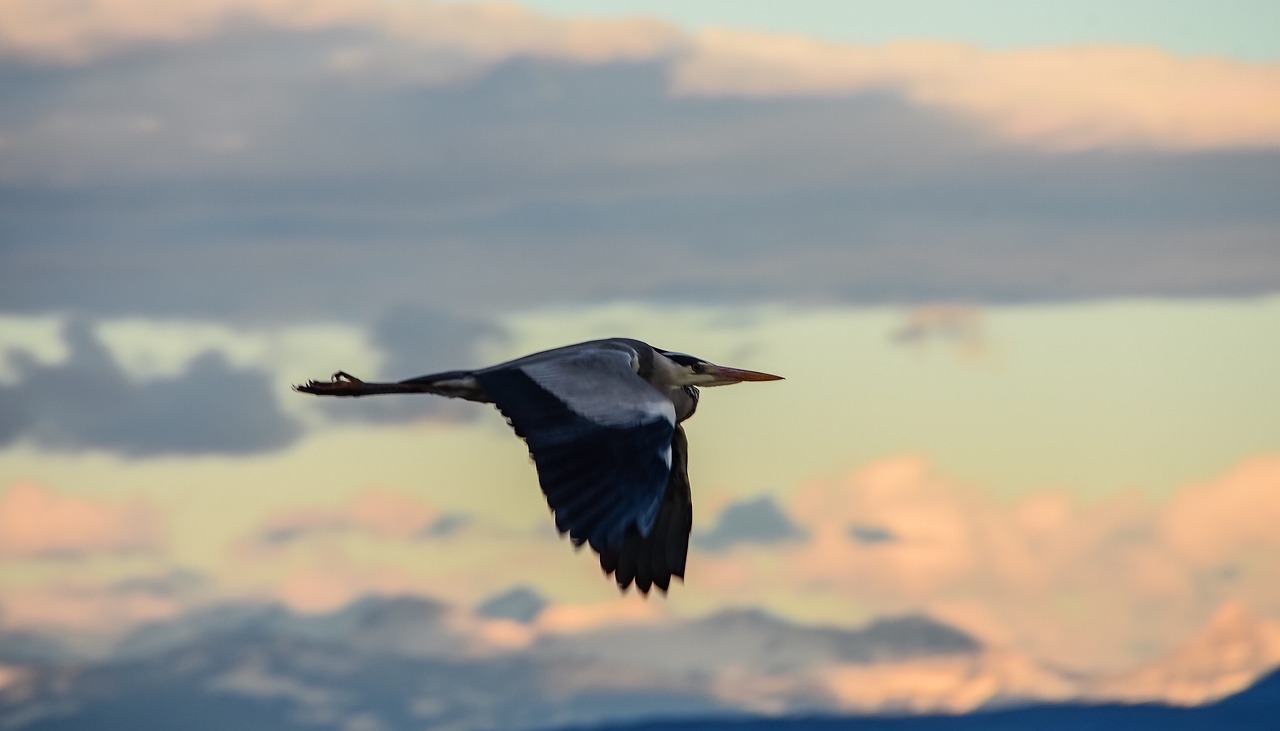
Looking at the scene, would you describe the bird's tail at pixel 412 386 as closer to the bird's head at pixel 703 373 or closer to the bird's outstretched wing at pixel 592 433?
the bird's outstretched wing at pixel 592 433

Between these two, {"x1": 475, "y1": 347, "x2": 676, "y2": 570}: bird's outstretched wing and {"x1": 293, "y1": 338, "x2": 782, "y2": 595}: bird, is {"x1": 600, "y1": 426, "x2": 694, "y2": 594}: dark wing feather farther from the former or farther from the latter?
{"x1": 475, "y1": 347, "x2": 676, "y2": 570}: bird's outstretched wing

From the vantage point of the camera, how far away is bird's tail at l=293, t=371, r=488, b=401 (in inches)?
825

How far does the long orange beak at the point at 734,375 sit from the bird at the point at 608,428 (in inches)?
0.4

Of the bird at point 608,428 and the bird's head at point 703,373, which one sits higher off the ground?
the bird's head at point 703,373

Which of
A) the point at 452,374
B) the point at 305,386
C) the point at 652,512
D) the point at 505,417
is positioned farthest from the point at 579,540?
the point at 305,386

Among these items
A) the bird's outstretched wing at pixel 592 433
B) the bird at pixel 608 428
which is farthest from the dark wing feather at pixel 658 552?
the bird's outstretched wing at pixel 592 433

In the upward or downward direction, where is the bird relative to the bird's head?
downward

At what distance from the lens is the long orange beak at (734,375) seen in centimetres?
2448

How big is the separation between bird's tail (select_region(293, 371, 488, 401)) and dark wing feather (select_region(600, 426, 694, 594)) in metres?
2.40

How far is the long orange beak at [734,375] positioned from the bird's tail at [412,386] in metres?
4.23

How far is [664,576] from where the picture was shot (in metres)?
22.3

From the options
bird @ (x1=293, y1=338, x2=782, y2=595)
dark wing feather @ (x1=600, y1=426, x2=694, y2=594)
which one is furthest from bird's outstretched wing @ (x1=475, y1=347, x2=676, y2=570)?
dark wing feather @ (x1=600, y1=426, x2=694, y2=594)

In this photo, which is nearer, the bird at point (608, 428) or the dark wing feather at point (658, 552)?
the bird at point (608, 428)

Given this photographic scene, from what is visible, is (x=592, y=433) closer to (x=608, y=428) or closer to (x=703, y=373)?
(x=608, y=428)
